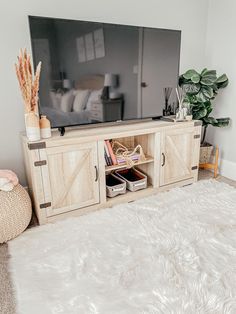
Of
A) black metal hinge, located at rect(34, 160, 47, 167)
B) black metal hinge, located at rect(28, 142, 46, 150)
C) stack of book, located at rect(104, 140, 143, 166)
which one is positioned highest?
black metal hinge, located at rect(28, 142, 46, 150)

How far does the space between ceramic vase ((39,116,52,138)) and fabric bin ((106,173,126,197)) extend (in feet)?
2.39

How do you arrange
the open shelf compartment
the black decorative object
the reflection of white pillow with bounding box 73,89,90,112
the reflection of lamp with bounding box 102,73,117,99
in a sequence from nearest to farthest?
the reflection of white pillow with bounding box 73,89,90,112, the reflection of lamp with bounding box 102,73,117,99, the open shelf compartment, the black decorative object

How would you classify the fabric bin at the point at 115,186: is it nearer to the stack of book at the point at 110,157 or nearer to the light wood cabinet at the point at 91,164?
the light wood cabinet at the point at 91,164

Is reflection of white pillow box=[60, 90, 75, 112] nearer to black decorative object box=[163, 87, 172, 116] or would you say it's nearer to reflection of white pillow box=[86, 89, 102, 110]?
reflection of white pillow box=[86, 89, 102, 110]

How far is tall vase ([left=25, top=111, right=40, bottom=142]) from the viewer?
1678 mm

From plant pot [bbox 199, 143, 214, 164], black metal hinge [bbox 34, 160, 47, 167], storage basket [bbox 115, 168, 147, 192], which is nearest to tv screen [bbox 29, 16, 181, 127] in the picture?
black metal hinge [bbox 34, 160, 47, 167]

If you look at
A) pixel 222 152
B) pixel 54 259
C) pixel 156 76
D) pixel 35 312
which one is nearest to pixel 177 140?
pixel 156 76

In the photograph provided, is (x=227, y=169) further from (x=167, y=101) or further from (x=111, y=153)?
(x=111, y=153)

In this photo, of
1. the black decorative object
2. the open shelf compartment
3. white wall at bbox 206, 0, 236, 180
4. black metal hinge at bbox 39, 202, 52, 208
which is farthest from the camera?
white wall at bbox 206, 0, 236, 180

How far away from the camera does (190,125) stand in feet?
7.71

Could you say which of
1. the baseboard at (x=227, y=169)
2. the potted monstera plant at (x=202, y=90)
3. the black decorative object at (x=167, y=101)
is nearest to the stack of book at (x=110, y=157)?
the black decorative object at (x=167, y=101)

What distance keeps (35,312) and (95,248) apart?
0.51 m

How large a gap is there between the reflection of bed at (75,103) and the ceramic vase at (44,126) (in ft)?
0.33

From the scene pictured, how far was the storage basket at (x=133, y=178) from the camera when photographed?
2.25 meters
